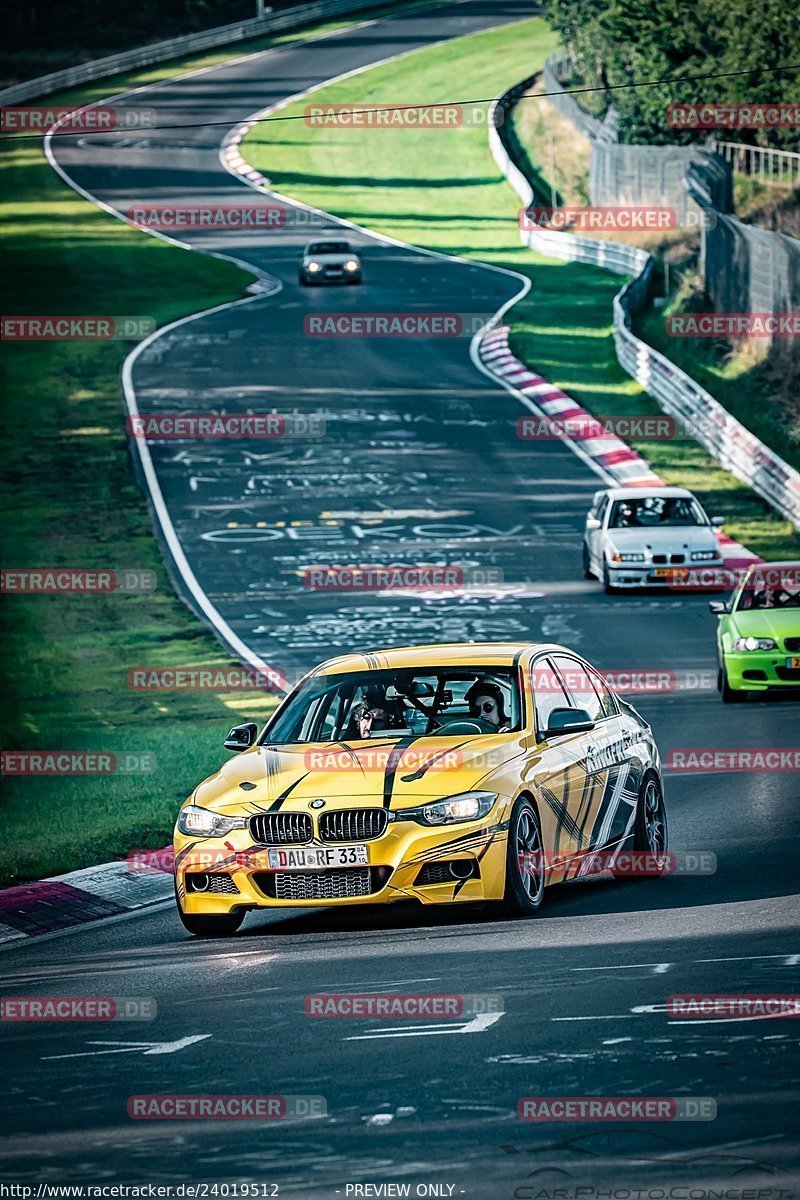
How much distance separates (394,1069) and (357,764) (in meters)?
3.52

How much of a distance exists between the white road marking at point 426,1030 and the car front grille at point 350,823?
7.44 ft

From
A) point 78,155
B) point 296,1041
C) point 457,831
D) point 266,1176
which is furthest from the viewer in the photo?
point 78,155

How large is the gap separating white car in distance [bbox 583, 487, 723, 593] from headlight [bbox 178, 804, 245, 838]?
17.6 metres

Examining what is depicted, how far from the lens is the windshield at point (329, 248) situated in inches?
2324

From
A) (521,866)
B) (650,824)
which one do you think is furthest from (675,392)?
(521,866)

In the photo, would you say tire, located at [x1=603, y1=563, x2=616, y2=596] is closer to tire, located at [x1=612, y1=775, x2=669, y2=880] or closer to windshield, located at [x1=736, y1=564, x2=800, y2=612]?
windshield, located at [x1=736, y1=564, x2=800, y2=612]

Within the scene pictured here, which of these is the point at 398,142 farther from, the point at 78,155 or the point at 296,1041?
the point at 296,1041

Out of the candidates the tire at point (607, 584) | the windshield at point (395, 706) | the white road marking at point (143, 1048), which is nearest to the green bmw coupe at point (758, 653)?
the tire at point (607, 584)

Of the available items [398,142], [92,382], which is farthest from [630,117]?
[92,382]

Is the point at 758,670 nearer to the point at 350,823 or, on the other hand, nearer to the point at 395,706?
the point at 395,706

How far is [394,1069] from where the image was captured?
26.6 feet

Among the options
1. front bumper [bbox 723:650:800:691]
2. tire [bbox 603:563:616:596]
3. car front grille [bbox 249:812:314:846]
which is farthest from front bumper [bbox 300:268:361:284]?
Answer: car front grille [bbox 249:812:314:846]

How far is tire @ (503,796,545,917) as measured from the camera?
1112 cm

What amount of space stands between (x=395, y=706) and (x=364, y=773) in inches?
42.7
